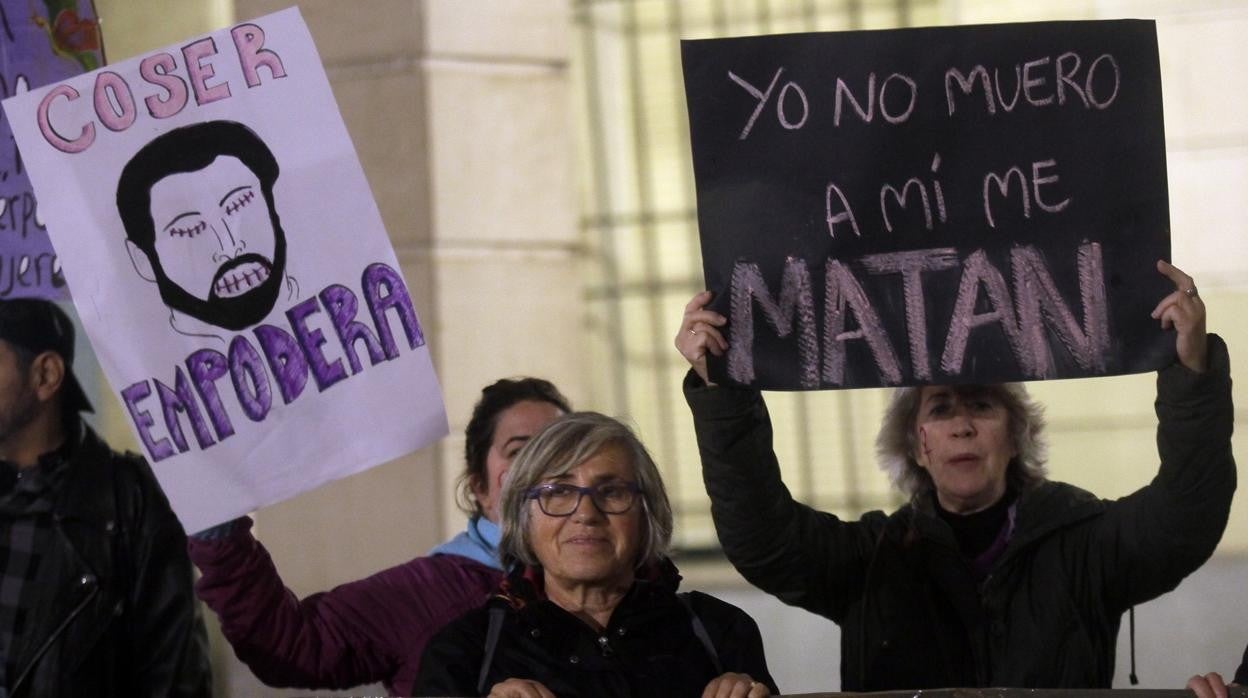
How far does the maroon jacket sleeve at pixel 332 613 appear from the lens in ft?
10.5

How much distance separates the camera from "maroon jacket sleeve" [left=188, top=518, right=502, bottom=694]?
3.20 m

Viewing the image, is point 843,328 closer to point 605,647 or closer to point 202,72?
point 605,647

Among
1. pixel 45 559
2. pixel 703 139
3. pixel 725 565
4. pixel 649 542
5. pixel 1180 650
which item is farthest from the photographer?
pixel 725 565

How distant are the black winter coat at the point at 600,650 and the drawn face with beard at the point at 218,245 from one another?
82 centimetres

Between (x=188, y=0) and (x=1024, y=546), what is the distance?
3.94 metres

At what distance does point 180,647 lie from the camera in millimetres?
3885

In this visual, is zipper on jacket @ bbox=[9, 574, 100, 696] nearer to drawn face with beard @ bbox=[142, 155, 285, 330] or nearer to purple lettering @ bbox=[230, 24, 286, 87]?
drawn face with beard @ bbox=[142, 155, 285, 330]

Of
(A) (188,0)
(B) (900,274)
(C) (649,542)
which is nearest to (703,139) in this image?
(B) (900,274)

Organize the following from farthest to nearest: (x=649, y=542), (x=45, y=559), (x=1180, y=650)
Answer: (x=1180, y=650), (x=45, y=559), (x=649, y=542)

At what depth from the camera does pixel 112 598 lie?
3.81 m

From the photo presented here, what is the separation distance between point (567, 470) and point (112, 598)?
1373mm

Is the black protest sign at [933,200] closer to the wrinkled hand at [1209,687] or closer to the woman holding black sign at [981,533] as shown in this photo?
the woman holding black sign at [981,533]

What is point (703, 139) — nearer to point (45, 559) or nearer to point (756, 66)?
point (756, 66)

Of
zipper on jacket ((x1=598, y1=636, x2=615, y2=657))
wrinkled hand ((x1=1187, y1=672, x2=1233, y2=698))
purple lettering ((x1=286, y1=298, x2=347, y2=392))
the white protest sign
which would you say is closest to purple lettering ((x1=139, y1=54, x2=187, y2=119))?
the white protest sign
